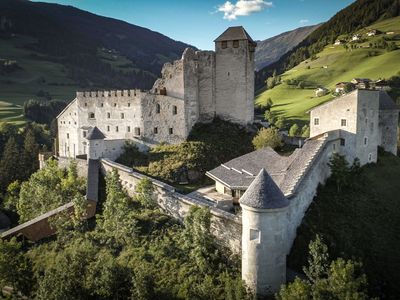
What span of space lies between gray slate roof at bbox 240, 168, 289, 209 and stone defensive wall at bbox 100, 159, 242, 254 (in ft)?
12.1

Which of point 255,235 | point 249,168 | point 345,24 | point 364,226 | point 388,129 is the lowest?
point 364,226

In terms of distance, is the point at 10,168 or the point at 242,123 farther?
the point at 10,168

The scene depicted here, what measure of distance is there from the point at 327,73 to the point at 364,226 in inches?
3806

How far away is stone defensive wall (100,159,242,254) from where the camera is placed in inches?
990

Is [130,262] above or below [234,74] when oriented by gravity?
below

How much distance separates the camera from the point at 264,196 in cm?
2117

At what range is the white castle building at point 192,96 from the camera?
141ft

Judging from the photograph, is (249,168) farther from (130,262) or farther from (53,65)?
(53,65)

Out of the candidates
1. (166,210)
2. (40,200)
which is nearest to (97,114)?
(40,200)

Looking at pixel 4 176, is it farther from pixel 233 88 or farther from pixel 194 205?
pixel 194 205

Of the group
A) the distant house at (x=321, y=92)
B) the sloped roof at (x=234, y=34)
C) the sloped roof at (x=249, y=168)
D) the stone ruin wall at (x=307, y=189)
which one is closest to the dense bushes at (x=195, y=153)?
the sloped roof at (x=249, y=168)

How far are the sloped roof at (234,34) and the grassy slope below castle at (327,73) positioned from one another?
1758 inches

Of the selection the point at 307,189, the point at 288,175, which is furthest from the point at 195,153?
the point at 307,189

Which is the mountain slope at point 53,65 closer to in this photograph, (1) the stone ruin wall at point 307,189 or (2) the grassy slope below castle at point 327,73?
(2) the grassy slope below castle at point 327,73
